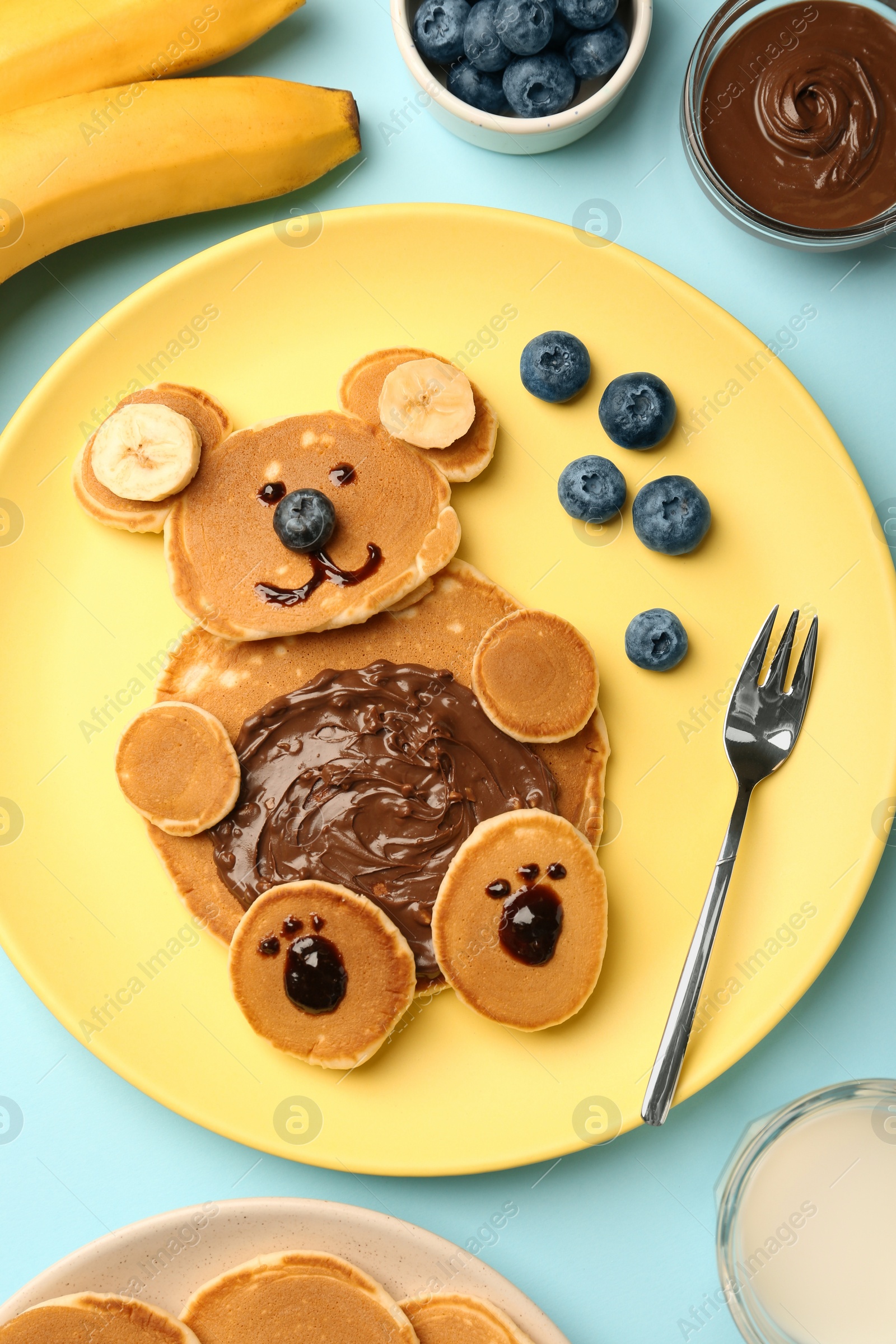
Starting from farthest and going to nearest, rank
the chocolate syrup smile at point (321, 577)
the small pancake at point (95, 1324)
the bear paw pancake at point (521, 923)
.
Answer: the chocolate syrup smile at point (321, 577) → the bear paw pancake at point (521, 923) → the small pancake at point (95, 1324)

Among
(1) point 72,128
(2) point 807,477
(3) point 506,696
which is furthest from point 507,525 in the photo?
(1) point 72,128

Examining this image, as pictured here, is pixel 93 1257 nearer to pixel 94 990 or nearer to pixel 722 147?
pixel 94 990

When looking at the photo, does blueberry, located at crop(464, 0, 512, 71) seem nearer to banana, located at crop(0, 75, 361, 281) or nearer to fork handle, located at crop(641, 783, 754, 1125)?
banana, located at crop(0, 75, 361, 281)

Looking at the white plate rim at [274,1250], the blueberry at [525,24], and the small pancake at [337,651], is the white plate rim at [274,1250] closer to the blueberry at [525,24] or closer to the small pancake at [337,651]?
the small pancake at [337,651]

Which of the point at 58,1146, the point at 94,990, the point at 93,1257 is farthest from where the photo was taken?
the point at 58,1146

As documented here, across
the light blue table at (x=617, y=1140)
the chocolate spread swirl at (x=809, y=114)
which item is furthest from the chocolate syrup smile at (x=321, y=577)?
the chocolate spread swirl at (x=809, y=114)

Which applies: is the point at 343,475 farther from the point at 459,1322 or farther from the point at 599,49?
the point at 459,1322

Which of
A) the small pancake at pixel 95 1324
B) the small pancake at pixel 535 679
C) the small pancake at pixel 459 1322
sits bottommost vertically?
the small pancake at pixel 95 1324

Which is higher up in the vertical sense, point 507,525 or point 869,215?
point 869,215
